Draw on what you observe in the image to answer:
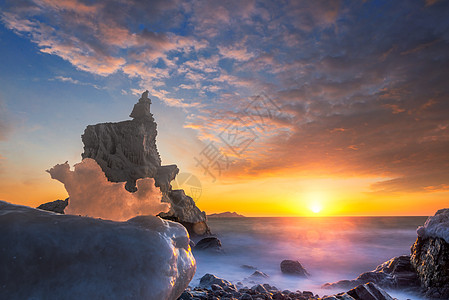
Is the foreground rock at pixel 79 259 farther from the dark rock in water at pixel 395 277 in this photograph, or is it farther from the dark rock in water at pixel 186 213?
the dark rock in water at pixel 186 213

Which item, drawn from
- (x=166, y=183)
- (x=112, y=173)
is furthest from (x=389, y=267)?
(x=112, y=173)

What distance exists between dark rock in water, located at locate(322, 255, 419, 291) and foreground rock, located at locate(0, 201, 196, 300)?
7496mm

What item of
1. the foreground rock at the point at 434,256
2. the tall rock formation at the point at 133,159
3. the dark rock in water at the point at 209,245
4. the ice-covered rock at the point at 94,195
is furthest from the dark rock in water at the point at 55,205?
the foreground rock at the point at 434,256

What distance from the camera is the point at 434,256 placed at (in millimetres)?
5797

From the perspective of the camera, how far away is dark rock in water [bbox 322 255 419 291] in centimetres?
642

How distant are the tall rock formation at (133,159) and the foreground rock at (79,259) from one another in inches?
734

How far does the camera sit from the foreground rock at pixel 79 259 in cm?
153

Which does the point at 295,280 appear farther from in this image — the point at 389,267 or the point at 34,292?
the point at 34,292

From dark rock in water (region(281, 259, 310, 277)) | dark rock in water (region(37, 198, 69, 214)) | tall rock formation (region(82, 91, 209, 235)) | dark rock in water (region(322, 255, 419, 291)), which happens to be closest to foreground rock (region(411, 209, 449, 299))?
dark rock in water (region(322, 255, 419, 291))

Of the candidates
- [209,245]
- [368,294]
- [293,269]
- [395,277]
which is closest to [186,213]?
[209,245]

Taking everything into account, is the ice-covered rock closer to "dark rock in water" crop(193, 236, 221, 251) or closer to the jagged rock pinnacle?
"dark rock in water" crop(193, 236, 221, 251)

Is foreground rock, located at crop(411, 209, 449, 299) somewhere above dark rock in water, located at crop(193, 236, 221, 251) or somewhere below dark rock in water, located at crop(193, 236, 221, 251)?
above

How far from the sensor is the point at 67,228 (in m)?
1.77

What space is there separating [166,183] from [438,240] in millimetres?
19398
